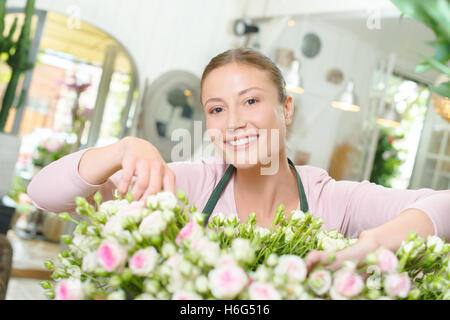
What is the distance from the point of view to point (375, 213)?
1081 mm

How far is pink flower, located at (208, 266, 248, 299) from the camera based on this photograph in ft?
1.47

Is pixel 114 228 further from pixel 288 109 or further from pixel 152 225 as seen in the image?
pixel 288 109

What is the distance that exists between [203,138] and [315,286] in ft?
15.6

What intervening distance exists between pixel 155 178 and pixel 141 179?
0.02 metres

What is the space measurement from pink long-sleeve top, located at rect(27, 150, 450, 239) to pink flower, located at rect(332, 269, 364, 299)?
0.36 m

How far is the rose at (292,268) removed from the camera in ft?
1.60

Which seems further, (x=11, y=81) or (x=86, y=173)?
(x=11, y=81)

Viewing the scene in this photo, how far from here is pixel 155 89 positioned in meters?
5.20

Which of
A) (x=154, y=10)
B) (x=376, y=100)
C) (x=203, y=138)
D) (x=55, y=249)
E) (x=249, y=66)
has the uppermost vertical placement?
(x=154, y=10)

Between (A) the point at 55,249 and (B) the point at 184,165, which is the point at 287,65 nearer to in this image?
(A) the point at 55,249

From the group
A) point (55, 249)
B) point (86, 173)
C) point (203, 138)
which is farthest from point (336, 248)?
point (55, 249)

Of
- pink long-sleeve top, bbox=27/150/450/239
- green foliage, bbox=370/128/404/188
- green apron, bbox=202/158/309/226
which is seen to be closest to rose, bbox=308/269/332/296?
pink long-sleeve top, bbox=27/150/450/239

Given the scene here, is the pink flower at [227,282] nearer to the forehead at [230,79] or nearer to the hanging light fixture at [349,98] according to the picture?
the forehead at [230,79]

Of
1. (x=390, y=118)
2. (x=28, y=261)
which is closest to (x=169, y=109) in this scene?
(x=28, y=261)
